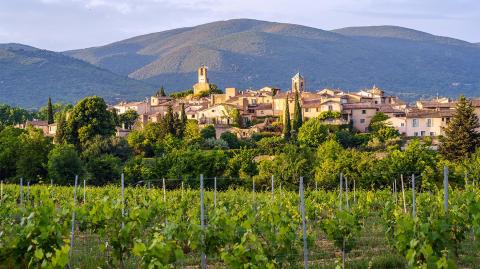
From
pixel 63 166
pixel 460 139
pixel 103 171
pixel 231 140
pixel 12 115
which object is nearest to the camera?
pixel 63 166

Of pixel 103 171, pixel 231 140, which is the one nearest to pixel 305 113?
pixel 231 140

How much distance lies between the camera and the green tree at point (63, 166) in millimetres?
32109

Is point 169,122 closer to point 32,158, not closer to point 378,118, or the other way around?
point 378,118

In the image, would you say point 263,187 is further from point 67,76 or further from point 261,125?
point 67,76

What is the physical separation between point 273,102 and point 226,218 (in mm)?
62248

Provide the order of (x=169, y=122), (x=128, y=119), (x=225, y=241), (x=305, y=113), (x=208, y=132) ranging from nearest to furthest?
(x=225, y=241) → (x=169, y=122) → (x=208, y=132) → (x=305, y=113) → (x=128, y=119)

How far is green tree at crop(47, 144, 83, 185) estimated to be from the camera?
32.1 m

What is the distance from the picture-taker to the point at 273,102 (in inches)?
2803

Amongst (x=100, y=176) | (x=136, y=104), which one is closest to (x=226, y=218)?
(x=100, y=176)

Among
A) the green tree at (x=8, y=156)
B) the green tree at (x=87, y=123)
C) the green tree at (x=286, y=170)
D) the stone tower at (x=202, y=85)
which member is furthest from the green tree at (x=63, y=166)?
the stone tower at (x=202, y=85)

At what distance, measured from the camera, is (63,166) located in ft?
106

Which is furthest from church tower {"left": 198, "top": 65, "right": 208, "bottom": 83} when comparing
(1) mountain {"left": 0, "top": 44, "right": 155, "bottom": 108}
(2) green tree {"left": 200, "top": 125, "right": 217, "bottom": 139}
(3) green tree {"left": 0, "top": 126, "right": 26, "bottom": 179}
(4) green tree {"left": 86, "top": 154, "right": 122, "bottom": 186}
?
(1) mountain {"left": 0, "top": 44, "right": 155, "bottom": 108}

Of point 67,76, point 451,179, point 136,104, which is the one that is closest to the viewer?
point 451,179

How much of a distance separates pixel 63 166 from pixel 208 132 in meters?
23.4
